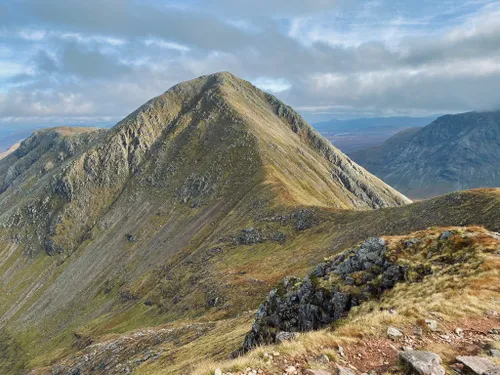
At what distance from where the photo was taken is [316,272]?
3844 cm

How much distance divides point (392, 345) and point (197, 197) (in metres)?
182

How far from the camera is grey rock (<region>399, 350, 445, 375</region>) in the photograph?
1555 cm

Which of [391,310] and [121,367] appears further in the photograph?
[121,367]

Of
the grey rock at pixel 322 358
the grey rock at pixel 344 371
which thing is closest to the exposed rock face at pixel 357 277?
the grey rock at pixel 322 358

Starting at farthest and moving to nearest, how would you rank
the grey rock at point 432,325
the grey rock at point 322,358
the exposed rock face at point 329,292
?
the exposed rock face at point 329,292, the grey rock at point 432,325, the grey rock at point 322,358

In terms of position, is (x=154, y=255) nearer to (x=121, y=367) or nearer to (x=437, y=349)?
(x=121, y=367)

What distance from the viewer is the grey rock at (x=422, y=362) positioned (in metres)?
15.5

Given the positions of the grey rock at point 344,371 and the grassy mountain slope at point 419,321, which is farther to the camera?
the grassy mountain slope at point 419,321

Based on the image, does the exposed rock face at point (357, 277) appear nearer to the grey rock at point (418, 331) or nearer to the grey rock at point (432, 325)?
the grey rock at point (432, 325)

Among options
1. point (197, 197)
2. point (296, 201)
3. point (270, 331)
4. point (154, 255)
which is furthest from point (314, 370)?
point (197, 197)

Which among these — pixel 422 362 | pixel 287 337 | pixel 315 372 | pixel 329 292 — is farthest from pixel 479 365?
pixel 329 292

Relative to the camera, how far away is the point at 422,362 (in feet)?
53.1

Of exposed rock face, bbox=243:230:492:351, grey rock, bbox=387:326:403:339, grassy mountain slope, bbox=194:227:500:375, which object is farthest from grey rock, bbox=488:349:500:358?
exposed rock face, bbox=243:230:492:351

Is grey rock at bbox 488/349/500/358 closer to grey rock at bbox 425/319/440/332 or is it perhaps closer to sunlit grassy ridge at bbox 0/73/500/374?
grey rock at bbox 425/319/440/332
